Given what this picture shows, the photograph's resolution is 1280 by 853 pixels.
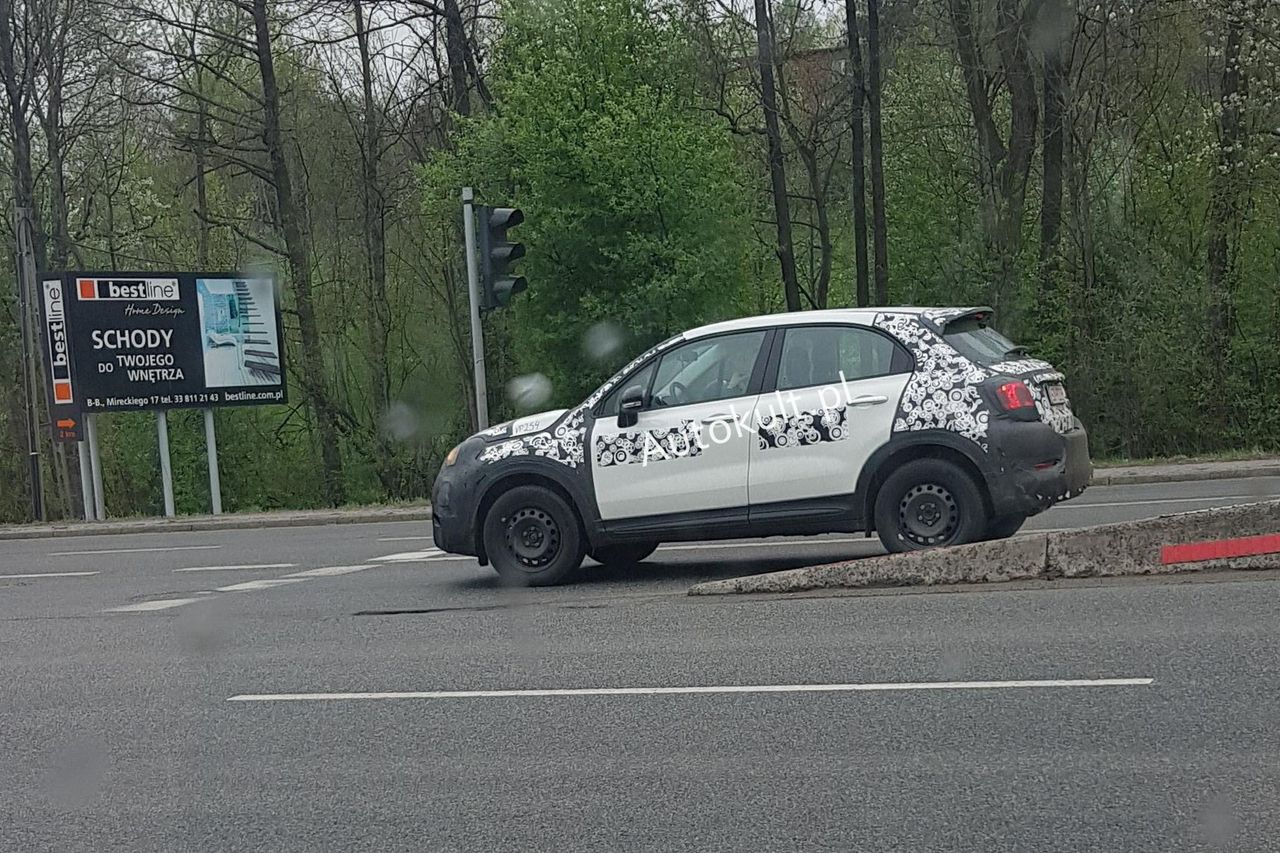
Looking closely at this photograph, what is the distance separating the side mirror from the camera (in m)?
11.5

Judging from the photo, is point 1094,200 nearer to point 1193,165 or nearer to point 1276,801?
point 1193,165

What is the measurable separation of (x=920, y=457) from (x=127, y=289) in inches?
706

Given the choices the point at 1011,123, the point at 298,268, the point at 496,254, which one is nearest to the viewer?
the point at 496,254

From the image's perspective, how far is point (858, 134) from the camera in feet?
108

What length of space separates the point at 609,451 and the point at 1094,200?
66.3ft

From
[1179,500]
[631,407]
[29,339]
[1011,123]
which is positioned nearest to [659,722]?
[631,407]

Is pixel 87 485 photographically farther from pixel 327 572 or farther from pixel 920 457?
pixel 920 457

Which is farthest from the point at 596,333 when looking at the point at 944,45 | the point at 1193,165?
the point at 1193,165

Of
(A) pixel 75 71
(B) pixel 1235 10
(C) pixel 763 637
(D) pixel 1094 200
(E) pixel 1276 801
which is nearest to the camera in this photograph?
(E) pixel 1276 801

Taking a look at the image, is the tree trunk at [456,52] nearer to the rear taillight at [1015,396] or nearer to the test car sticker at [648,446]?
the test car sticker at [648,446]

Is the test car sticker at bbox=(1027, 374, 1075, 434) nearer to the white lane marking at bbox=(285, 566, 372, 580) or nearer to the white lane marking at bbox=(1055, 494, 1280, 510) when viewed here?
the white lane marking at bbox=(1055, 494, 1280, 510)

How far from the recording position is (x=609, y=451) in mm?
11594

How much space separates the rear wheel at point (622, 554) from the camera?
1255 centimetres

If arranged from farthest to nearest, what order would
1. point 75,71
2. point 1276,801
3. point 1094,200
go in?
point 75,71 < point 1094,200 < point 1276,801
